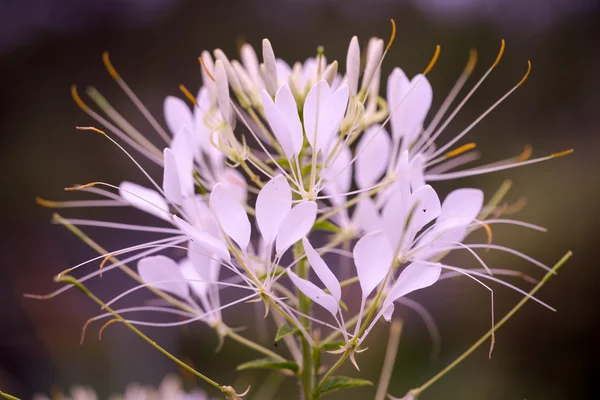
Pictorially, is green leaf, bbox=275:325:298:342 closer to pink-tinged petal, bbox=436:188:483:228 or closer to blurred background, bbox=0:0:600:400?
pink-tinged petal, bbox=436:188:483:228

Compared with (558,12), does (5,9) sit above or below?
above

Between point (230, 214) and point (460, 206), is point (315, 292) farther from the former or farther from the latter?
point (460, 206)

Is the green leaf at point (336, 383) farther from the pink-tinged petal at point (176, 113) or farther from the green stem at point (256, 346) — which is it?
the pink-tinged petal at point (176, 113)

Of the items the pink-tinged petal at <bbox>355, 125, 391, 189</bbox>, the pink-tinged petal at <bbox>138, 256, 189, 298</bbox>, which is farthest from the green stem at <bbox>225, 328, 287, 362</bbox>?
the pink-tinged petal at <bbox>355, 125, 391, 189</bbox>

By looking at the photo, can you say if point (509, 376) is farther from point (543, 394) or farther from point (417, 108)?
point (417, 108)

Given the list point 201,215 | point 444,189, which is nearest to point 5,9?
point 444,189

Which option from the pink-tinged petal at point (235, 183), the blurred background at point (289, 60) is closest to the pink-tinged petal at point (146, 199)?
the pink-tinged petal at point (235, 183)

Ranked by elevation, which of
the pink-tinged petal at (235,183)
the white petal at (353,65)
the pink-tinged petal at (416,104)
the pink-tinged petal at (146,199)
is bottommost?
the pink-tinged petal at (146,199)

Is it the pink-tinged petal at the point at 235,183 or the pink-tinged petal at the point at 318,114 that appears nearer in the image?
Answer: the pink-tinged petal at the point at 318,114
